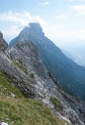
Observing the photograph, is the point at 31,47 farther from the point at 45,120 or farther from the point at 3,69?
the point at 45,120

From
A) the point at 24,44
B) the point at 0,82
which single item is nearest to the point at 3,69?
the point at 0,82

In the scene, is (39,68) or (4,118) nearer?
(4,118)

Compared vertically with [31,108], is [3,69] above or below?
above

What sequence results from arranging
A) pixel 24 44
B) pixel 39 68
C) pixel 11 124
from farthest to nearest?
pixel 24 44, pixel 39 68, pixel 11 124

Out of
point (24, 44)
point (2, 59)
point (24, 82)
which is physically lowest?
point (24, 82)

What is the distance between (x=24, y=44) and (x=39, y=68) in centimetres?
2033

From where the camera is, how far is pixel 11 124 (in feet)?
66.0

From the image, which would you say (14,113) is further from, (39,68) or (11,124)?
(39,68)

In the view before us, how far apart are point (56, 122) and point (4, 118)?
286 inches

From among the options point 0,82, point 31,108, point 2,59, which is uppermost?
point 2,59

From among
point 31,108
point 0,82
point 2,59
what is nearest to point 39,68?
point 2,59

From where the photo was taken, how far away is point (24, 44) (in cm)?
14125

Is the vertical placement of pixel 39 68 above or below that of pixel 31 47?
below

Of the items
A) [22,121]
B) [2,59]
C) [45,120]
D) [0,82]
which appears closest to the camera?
[22,121]
